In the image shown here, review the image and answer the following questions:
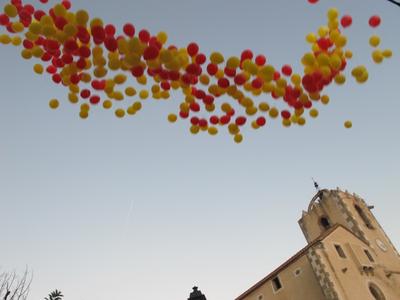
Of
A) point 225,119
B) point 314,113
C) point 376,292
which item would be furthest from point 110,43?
point 376,292

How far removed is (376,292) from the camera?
18766 millimetres

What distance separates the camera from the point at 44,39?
5.03m

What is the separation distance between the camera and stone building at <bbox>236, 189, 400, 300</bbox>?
1777 cm

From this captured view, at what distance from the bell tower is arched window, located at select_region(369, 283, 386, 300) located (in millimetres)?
3927

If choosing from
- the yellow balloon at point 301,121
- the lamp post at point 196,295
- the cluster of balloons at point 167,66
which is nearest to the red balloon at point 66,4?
the cluster of balloons at point 167,66

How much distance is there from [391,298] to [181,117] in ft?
65.0

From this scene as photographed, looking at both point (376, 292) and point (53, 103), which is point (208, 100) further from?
point (376, 292)

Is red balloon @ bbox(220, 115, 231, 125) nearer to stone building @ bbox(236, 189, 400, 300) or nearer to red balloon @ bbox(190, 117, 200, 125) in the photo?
red balloon @ bbox(190, 117, 200, 125)

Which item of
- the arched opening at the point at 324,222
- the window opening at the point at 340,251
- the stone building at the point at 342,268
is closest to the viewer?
the stone building at the point at 342,268

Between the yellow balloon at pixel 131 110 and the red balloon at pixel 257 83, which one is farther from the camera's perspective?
the yellow balloon at pixel 131 110

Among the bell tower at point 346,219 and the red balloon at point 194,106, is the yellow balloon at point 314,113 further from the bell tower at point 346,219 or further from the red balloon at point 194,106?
the bell tower at point 346,219

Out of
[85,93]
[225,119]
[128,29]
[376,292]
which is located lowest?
[225,119]

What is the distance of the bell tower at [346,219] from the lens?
2338 cm

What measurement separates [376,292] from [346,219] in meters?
6.39
